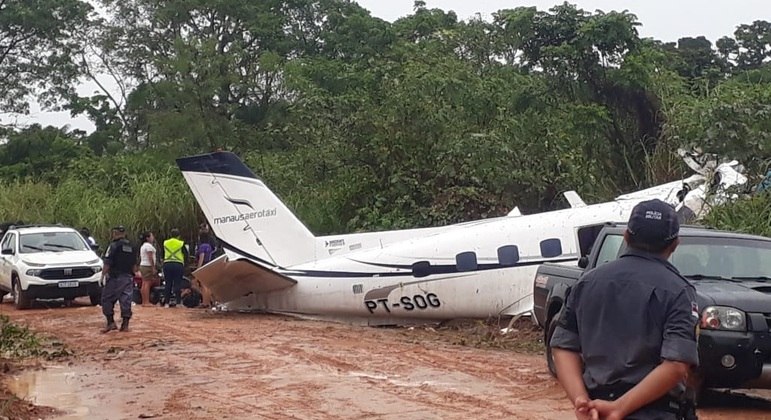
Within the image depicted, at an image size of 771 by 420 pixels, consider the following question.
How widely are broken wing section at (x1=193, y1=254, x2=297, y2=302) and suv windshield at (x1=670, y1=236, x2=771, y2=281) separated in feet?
29.5

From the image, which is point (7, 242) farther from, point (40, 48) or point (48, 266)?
point (40, 48)

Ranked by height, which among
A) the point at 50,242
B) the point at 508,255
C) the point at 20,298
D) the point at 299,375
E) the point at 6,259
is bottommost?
the point at 299,375

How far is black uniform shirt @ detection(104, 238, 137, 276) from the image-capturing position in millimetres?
16812

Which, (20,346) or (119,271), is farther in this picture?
(119,271)

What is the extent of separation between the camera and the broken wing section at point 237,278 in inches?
695

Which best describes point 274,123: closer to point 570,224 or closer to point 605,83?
point 605,83

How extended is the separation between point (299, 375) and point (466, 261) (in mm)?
5272

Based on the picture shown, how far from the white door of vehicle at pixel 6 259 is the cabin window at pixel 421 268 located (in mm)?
11524

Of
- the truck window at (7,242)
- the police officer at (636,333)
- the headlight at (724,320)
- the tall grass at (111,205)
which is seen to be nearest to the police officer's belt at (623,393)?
the police officer at (636,333)

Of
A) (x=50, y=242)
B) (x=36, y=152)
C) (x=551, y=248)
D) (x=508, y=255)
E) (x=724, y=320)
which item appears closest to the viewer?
(x=724, y=320)

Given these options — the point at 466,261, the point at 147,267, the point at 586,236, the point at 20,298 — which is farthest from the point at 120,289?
the point at 20,298

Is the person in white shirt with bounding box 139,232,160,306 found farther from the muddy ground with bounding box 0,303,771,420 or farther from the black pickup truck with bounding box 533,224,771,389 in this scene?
the black pickup truck with bounding box 533,224,771,389

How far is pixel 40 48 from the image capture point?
5109 centimetres

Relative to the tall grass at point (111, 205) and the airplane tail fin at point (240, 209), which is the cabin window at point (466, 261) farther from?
the tall grass at point (111, 205)
